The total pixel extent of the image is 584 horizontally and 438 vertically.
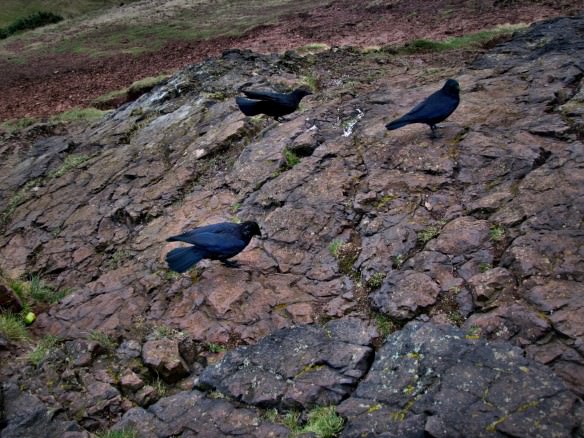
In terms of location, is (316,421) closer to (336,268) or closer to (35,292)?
(336,268)

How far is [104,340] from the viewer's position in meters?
6.37

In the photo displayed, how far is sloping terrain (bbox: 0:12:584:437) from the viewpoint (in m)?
4.80

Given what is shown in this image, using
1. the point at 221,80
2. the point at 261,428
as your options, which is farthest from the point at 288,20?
the point at 261,428

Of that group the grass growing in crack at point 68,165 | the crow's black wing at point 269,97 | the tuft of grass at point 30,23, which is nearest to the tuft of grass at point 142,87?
the grass growing in crack at point 68,165

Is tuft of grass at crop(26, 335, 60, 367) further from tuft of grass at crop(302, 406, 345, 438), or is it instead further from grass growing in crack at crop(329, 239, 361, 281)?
grass growing in crack at crop(329, 239, 361, 281)

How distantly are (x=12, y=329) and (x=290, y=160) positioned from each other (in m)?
4.73

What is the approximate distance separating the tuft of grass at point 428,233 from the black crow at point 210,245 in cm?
213

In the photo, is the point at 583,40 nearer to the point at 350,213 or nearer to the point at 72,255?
the point at 350,213

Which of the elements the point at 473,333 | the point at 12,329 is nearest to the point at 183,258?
the point at 12,329

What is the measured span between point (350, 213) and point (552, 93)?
403 cm

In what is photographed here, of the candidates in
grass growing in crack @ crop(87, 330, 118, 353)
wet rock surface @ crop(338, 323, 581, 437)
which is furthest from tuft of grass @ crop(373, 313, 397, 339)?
grass growing in crack @ crop(87, 330, 118, 353)

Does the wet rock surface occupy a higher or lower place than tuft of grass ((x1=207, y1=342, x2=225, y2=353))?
higher

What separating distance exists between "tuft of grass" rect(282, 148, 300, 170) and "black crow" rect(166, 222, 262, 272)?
2.25 meters

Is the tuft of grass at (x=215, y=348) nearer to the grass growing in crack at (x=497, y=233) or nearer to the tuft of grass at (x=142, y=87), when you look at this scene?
the grass growing in crack at (x=497, y=233)
